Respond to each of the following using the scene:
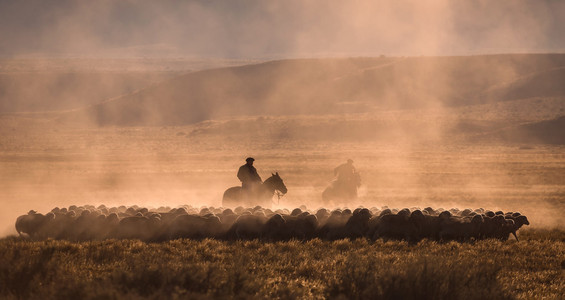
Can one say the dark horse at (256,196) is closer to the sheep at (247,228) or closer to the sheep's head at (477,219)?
the sheep at (247,228)

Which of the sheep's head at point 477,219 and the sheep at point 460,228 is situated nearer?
the sheep at point 460,228

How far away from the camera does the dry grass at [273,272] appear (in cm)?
705

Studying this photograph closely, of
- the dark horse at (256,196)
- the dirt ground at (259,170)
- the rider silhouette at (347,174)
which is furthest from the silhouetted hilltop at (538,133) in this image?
the dark horse at (256,196)

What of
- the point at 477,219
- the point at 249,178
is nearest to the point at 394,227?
the point at 477,219

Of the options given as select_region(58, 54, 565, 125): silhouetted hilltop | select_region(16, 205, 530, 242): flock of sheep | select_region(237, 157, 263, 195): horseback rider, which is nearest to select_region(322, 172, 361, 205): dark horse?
select_region(237, 157, 263, 195): horseback rider

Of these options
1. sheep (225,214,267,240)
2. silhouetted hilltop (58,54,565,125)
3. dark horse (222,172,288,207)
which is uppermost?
silhouetted hilltop (58,54,565,125)

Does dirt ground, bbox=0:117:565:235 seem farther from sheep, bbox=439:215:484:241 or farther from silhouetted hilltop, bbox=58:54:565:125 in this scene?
silhouetted hilltop, bbox=58:54:565:125

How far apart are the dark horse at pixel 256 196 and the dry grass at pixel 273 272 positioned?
640cm

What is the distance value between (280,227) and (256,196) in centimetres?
519

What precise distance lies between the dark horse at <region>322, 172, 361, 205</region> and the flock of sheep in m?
7.46

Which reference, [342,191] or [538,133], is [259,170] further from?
[538,133]

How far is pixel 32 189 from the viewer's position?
112ft

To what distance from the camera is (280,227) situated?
42.2ft

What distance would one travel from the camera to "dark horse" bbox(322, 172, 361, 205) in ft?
69.9
